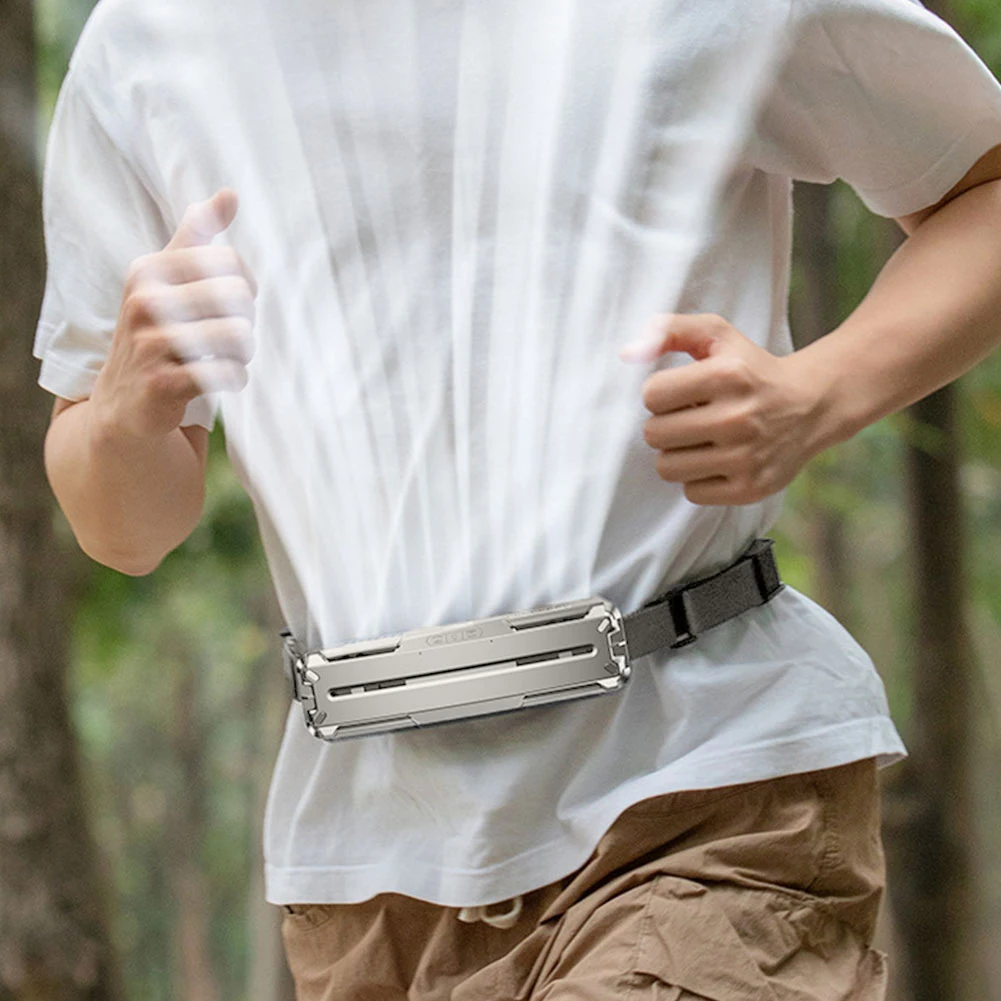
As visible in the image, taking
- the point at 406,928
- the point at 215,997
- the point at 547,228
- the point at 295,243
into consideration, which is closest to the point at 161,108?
the point at 295,243

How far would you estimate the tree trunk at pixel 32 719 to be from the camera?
66.6 inches

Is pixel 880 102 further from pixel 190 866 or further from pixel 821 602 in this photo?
pixel 190 866

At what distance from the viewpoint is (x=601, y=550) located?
78 centimetres

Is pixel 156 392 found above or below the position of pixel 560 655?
above

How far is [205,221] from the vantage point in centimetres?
74

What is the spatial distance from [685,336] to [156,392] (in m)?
0.26

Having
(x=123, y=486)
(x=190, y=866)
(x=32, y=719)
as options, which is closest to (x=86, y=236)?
(x=123, y=486)

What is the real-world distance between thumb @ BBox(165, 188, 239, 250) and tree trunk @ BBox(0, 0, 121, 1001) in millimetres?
980

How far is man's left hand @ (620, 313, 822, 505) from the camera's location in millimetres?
692

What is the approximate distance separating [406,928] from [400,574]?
0.65ft

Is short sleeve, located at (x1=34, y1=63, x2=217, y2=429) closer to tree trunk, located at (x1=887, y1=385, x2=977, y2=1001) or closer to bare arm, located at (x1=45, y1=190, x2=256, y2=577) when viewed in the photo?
bare arm, located at (x1=45, y1=190, x2=256, y2=577)

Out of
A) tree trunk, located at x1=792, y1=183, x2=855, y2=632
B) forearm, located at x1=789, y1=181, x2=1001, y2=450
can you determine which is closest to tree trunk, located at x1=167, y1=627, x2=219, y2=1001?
tree trunk, located at x1=792, y1=183, x2=855, y2=632

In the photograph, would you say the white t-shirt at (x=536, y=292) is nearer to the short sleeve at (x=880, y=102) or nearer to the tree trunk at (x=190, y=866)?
the short sleeve at (x=880, y=102)

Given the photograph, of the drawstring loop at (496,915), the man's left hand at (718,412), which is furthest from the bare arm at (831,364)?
the drawstring loop at (496,915)
